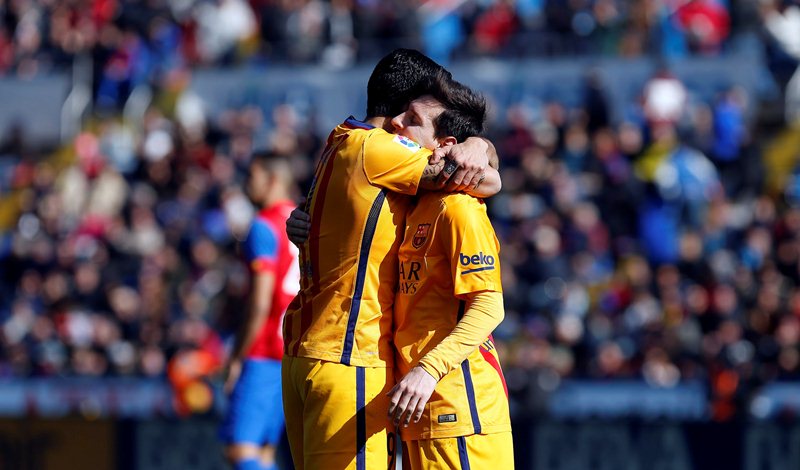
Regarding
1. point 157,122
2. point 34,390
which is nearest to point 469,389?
point 34,390

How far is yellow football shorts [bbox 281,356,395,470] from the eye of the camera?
16.7 feet

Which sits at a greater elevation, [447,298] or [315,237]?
[315,237]

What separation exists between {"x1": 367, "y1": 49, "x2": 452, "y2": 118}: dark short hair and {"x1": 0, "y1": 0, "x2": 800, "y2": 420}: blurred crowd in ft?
21.3

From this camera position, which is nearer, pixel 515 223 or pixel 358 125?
pixel 358 125

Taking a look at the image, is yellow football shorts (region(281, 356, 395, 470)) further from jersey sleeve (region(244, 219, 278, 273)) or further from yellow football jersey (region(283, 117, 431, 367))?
jersey sleeve (region(244, 219, 278, 273))

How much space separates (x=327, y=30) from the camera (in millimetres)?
17734

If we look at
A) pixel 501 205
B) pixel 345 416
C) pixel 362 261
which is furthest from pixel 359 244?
pixel 501 205

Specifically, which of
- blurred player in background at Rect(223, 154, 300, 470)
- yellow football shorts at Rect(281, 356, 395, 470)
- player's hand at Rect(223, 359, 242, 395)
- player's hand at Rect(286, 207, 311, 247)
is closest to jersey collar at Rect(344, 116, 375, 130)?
player's hand at Rect(286, 207, 311, 247)

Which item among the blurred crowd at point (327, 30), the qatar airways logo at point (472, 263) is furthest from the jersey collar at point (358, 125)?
the blurred crowd at point (327, 30)

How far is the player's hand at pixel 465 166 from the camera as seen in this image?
16.7 ft

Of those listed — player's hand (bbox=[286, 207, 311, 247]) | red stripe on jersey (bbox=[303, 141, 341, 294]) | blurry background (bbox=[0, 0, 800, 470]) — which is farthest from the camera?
blurry background (bbox=[0, 0, 800, 470])

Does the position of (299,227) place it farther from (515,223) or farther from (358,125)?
(515,223)

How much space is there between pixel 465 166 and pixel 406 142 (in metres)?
0.26

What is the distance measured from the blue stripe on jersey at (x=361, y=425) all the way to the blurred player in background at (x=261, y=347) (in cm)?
288
